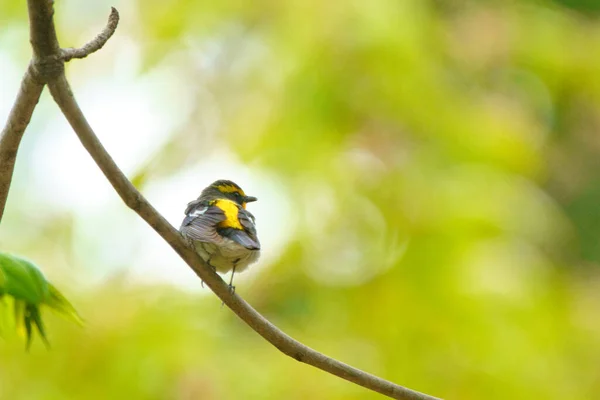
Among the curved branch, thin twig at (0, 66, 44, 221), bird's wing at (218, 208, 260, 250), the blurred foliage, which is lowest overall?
the blurred foliage

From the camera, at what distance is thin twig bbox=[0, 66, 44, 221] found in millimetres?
1580

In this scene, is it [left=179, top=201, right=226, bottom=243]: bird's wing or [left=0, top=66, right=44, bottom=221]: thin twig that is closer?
[left=0, top=66, right=44, bottom=221]: thin twig

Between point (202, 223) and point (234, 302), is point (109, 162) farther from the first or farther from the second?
point (202, 223)

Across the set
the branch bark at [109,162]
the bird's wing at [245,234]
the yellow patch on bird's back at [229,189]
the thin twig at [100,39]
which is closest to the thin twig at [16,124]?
the branch bark at [109,162]

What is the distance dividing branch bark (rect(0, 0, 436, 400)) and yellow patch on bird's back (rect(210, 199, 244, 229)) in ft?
2.82

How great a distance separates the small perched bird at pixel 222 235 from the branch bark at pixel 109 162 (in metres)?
0.72

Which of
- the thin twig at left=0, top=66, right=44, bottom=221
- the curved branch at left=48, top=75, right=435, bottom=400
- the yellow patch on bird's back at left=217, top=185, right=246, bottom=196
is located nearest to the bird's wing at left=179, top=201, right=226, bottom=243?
the yellow patch on bird's back at left=217, top=185, right=246, bottom=196

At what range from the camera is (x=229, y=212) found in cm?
297

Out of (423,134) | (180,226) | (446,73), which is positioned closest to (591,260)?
(446,73)

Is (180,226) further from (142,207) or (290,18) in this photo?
(290,18)

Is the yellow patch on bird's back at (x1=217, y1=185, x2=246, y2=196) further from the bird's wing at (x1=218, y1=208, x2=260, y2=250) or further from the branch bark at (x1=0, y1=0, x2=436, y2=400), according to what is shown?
the branch bark at (x1=0, y1=0, x2=436, y2=400)

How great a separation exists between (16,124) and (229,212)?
1381 mm

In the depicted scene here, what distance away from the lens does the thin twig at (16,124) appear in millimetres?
1580

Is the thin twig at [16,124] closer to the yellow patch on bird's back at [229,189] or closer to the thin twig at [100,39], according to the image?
the thin twig at [100,39]
